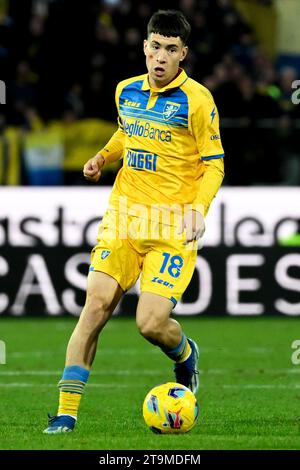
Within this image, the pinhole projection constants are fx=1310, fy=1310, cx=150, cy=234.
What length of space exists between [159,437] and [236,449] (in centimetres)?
69

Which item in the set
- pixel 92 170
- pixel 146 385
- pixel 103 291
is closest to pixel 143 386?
pixel 146 385

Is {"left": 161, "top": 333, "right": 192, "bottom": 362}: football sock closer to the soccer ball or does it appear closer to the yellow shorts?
the yellow shorts

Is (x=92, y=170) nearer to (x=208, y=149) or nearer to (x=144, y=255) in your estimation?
(x=144, y=255)

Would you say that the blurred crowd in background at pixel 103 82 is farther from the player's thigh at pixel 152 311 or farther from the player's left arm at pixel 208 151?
the player's thigh at pixel 152 311

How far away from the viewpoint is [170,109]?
8.22 metres

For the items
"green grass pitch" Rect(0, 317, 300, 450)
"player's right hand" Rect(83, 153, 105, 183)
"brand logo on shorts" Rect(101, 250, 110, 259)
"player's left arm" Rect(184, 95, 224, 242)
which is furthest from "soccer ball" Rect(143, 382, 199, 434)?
"player's right hand" Rect(83, 153, 105, 183)

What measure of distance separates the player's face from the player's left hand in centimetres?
91

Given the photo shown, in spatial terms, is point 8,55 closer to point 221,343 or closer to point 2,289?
point 2,289

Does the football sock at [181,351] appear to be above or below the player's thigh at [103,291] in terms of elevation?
below

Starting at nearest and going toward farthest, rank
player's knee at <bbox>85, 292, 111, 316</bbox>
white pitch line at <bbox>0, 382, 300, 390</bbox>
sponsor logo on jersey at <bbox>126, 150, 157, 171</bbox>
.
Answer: player's knee at <bbox>85, 292, 111, 316</bbox>, sponsor logo on jersey at <bbox>126, 150, 157, 171</bbox>, white pitch line at <bbox>0, 382, 300, 390</bbox>

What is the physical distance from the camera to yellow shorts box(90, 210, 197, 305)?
810cm

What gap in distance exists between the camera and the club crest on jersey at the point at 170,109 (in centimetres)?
820

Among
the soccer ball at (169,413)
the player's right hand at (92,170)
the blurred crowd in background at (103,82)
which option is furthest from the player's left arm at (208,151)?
the blurred crowd in background at (103,82)

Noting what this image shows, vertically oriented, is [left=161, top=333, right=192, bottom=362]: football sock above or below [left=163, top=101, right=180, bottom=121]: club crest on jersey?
below
